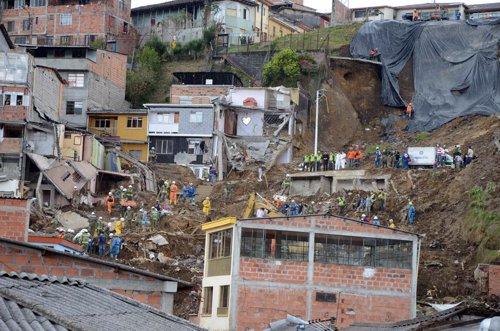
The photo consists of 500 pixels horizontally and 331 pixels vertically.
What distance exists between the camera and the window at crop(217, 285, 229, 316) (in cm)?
3931

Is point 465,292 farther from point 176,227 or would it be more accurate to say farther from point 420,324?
point 420,324

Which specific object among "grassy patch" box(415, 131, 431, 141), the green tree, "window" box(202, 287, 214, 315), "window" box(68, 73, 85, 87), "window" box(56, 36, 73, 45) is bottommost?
"window" box(202, 287, 214, 315)

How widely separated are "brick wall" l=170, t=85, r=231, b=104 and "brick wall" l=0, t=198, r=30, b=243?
50.2 metres

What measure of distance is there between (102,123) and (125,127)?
180cm

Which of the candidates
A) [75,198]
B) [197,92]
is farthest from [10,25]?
[75,198]

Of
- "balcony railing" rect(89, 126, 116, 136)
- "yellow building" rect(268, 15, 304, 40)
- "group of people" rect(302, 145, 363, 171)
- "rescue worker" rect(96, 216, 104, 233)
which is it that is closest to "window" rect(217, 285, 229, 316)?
"rescue worker" rect(96, 216, 104, 233)

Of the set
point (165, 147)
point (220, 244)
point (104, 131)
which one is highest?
point (104, 131)

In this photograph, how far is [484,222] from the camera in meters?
55.1

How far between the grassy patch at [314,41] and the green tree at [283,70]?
4.10 m

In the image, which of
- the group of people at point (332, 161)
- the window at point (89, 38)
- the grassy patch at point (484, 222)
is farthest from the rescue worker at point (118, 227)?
the window at point (89, 38)

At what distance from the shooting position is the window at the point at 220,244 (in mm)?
40656

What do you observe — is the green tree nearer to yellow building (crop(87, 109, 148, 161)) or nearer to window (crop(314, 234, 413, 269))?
yellow building (crop(87, 109, 148, 161))

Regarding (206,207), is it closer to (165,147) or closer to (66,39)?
(165,147)

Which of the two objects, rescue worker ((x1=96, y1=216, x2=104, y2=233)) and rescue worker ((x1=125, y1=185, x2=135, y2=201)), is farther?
rescue worker ((x1=125, y1=185, x2=135, y2=201))
